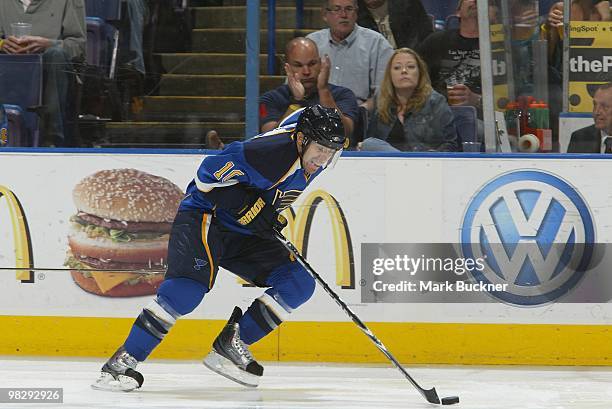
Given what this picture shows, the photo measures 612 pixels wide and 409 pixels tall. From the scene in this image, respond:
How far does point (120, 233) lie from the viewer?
5.18m

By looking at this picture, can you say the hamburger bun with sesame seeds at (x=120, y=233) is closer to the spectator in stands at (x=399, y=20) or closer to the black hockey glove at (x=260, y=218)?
the black hockey glove at (x=260, y=218)

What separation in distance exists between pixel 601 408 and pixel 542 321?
→ 1007 mm

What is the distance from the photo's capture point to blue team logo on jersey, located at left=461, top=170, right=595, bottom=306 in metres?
5.09

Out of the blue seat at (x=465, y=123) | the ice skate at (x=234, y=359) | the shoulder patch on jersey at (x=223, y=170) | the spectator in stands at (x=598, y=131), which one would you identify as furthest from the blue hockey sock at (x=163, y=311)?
the spectator in stands at (x=598, y=131)

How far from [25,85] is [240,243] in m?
1.56

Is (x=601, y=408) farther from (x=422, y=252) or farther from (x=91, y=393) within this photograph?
(x=91, y=393)

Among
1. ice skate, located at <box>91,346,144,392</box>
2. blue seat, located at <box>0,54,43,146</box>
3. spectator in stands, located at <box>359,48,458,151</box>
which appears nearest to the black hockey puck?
ice skate, located at <box>91,346,144,392</box>

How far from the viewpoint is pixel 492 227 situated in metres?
5.10

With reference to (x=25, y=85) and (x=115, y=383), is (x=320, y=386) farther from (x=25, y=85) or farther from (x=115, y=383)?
(x=25, y=85)

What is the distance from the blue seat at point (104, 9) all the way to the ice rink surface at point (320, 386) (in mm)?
1583

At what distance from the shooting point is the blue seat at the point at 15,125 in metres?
5.22

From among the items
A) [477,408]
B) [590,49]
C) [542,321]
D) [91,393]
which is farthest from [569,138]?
[91,393]

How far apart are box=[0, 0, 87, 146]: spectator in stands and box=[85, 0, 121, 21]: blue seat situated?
0.03m

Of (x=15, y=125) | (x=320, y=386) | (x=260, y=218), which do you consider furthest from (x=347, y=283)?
(x=15, y=125)
